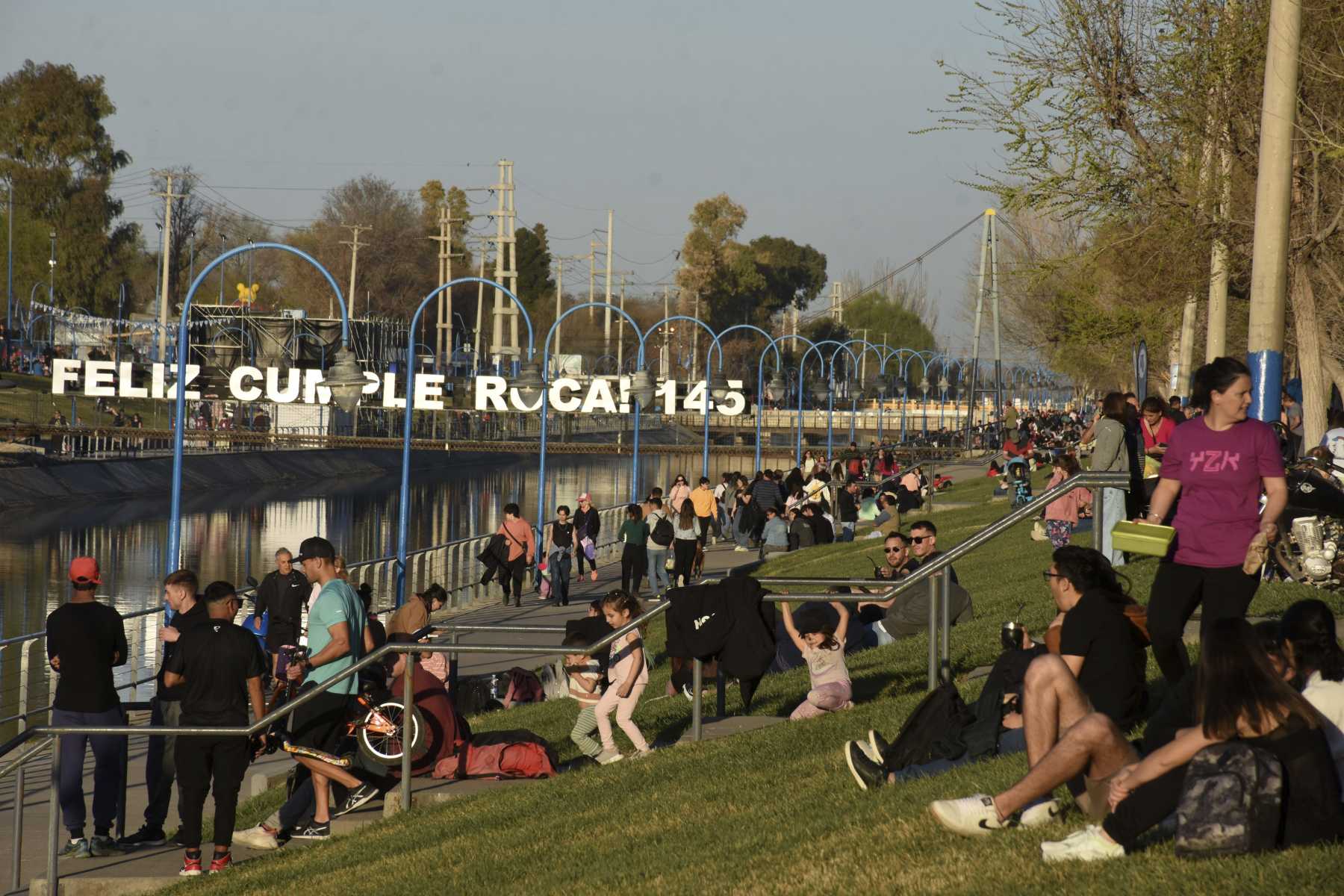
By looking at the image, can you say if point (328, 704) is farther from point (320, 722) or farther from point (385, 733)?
point (385, 733)

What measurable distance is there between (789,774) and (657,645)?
864 centimetres

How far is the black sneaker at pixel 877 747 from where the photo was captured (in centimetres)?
767

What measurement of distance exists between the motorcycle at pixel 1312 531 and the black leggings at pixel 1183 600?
3.63m

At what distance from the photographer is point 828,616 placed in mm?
11023

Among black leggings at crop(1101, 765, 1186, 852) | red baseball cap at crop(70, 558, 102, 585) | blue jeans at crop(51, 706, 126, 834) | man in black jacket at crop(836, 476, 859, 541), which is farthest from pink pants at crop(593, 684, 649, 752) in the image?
man in black jacket at crop(836, 476, 859, 541)

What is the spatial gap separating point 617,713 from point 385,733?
1.39m

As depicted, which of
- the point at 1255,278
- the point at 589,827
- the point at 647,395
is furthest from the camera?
the point at 647,395

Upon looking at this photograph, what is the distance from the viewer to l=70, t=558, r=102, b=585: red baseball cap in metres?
9.23

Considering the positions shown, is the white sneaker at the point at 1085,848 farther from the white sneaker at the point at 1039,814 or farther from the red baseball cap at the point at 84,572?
the red baseball cap at the point at 84,572

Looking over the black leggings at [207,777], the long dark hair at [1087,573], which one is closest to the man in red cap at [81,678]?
the black leggings at [207,777]

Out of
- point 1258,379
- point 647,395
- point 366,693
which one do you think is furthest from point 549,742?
point 647,395

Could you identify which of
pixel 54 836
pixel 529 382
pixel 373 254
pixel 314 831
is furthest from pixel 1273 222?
pixel 373 254

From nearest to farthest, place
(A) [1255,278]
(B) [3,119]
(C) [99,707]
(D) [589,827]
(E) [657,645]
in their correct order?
(D) [589,827], (C) [99,707], (A) [1255,278], (E) [657,645], (B) [3,119]

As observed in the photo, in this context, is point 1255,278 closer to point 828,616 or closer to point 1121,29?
point 828,616
